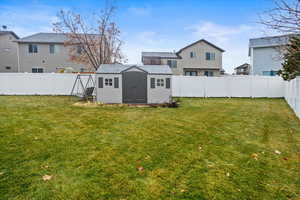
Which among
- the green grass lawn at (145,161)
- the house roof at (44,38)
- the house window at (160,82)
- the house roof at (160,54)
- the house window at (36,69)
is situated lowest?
the green grass lawn at (145,161)

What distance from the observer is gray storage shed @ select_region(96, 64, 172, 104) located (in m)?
9.98

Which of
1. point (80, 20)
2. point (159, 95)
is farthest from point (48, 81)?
point (159, 95)

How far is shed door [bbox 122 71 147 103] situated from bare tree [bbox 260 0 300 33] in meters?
6.86

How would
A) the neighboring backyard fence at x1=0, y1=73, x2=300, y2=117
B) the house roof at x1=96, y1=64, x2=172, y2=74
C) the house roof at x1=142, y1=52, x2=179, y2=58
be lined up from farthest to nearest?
the house roof at x1=142, y1=52, x2=179, y2=58
the neighboring backyard fence at x1=0, y1=73, x2=300, y2=117
the house roof at x1=96, y1=64, x2=172, y2=74

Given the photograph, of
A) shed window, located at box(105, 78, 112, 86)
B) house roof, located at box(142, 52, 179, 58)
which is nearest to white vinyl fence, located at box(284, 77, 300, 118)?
shed window, located at box(105, 78, 112, 86)

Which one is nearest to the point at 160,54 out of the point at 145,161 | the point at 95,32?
the point at 95,32

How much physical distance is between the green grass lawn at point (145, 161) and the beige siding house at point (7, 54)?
23.8 meters

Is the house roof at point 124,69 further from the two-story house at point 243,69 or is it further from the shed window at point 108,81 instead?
the two-story house at point 243,69

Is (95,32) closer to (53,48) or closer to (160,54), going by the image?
(53,48)

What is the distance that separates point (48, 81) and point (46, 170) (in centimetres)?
1300

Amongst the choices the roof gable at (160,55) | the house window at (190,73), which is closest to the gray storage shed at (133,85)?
the house window at (190,73)

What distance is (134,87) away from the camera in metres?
10.2

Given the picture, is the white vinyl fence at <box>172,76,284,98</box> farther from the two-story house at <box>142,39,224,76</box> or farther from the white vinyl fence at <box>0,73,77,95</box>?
the two-story house at <box>142,39,224,76</box>

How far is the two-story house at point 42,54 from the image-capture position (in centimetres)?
2158
